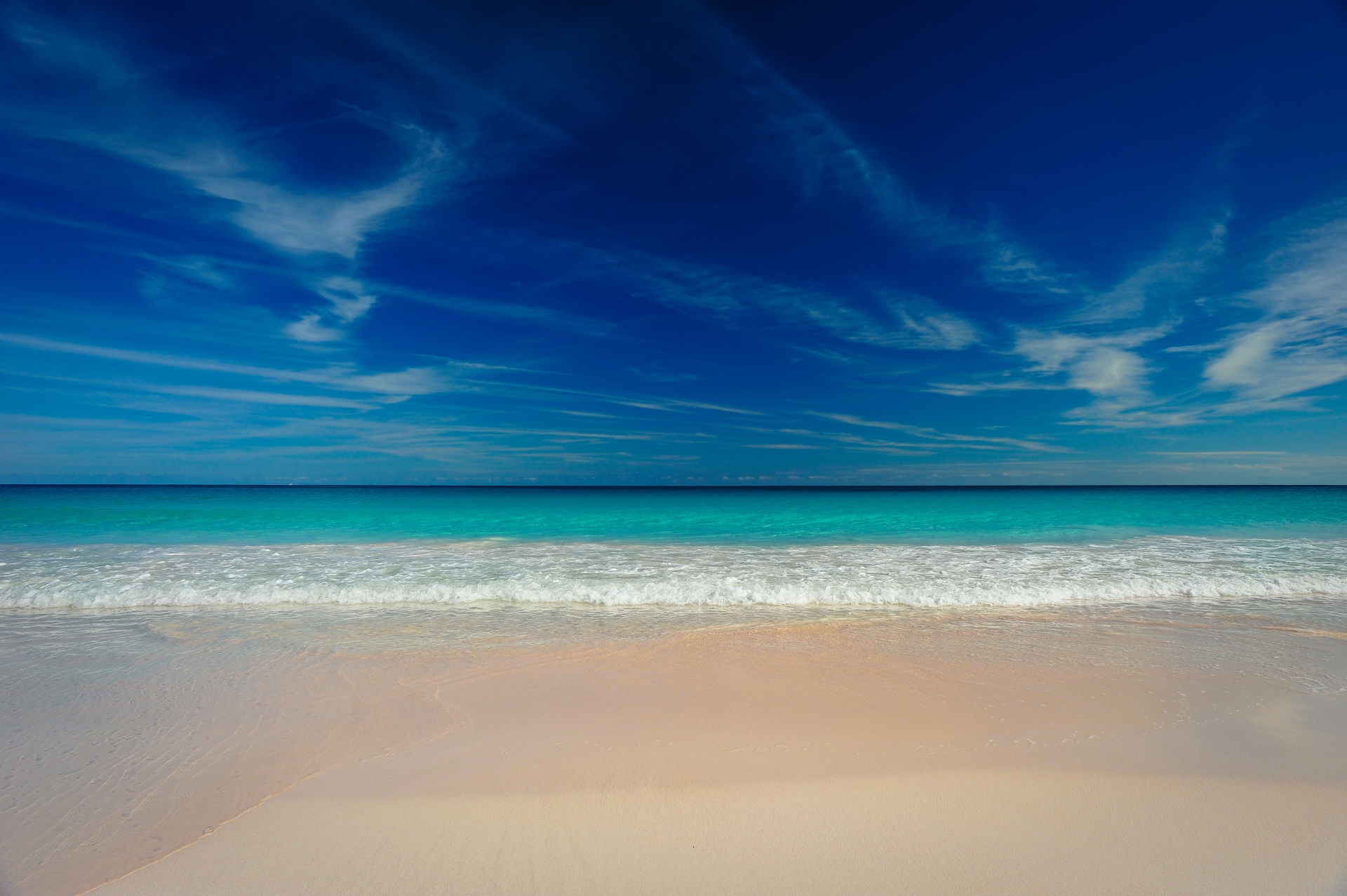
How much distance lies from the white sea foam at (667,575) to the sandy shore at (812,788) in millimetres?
3338

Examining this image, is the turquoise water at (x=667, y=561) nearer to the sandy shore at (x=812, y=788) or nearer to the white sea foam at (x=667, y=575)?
the white sea foam at (x=667, y=575)

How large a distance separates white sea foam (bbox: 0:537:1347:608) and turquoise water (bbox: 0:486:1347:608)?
0.04 metres

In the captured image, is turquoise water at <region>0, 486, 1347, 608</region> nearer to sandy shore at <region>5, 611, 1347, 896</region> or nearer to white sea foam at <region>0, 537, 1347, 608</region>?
white sea foam at <region>0, 537, 1347, 608</region>

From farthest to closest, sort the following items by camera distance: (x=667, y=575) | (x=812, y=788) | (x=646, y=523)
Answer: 1. (x=646, y=523)
2. (x=667, y=575)
3. (x=812, y=788)

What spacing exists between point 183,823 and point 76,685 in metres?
3.10

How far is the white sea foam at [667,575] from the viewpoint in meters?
8.34

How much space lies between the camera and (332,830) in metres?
2.88

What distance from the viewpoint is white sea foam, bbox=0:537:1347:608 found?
8.34m

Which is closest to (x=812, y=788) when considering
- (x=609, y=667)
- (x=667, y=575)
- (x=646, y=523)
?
(x=609, y=667)

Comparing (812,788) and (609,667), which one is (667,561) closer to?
(609,667)

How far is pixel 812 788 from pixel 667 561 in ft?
26.8

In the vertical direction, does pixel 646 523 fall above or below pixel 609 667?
above

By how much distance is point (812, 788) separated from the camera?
10.6 feet

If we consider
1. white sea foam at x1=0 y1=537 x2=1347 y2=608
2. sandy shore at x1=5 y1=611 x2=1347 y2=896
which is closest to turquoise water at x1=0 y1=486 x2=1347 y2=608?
white sea foam at x1=0 y1=537 x2=1347 y2=608
